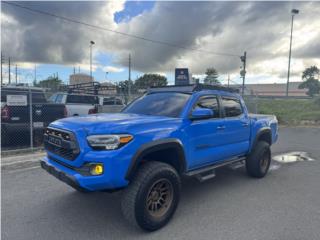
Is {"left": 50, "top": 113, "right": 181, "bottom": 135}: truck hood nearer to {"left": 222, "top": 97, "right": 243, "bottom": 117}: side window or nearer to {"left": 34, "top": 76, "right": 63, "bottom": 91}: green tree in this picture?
{"left": 222, "top": 97, "right": 243, "bottom": 117}: side window

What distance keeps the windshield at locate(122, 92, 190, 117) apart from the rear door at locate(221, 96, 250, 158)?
984mm

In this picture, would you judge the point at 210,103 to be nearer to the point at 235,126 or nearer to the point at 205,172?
the point at 235,126

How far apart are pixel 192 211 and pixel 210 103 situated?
1833 mm

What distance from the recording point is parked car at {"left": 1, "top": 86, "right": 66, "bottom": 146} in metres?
7.54

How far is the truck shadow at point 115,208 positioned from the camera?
336 cm

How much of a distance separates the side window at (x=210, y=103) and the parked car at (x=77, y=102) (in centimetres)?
734

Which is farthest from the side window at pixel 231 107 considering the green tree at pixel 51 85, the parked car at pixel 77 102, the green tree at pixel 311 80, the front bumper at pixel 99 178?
the green tree at pixel 311 80

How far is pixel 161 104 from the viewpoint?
173 inches

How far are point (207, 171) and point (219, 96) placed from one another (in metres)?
1.42

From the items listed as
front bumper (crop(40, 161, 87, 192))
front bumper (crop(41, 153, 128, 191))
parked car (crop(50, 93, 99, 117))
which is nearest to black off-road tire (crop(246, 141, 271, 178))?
front bumper (crop(41, 153, 128, 191))

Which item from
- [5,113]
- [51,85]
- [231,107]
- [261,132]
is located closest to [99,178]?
[231,107]

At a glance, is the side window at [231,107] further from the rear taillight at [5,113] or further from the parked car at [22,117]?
the rear taillight at [5,113]

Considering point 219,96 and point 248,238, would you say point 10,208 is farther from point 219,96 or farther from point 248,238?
point 219,96

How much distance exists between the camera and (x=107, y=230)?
3.36 meters
